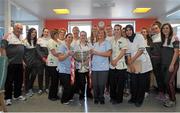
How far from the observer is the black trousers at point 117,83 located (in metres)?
4.69

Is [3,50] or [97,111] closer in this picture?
[97,111]

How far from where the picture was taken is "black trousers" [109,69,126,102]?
4.69 m

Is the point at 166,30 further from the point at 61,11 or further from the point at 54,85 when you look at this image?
the point at 61,11

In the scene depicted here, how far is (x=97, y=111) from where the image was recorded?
14.2 ft

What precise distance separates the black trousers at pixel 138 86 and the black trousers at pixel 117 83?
0.57 ft

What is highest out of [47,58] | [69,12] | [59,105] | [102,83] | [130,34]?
[69,12]

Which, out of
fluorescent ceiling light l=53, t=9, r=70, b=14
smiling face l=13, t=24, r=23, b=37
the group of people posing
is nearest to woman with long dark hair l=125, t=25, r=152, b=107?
the group of people posing

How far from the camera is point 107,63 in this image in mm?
4680

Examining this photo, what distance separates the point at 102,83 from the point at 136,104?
0.67m

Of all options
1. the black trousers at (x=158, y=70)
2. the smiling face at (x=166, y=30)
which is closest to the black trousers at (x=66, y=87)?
the black trousers at (x=158, y=70)

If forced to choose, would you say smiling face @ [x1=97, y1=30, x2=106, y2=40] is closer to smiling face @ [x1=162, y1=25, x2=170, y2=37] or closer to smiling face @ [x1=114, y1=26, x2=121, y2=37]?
smiling face @ [x1=114, y1=26, x2=121, y2=37]

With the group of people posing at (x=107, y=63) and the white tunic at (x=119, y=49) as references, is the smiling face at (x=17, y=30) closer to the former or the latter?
the group of people posing at (x=107, y=63)

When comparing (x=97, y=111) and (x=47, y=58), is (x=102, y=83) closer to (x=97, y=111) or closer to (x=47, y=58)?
(x=97, y=111)

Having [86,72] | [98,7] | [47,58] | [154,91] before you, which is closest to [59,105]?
[86,72]
